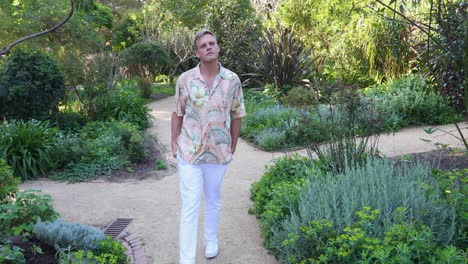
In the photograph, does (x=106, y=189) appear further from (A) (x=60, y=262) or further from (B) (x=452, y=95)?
(B) (x=452, y=95)

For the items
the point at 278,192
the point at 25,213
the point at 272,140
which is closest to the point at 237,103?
the point at 278,192

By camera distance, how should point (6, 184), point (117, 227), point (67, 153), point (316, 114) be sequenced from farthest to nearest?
point (316, 114) < point (67, 153) < point (117, 227) < point (6, 184)

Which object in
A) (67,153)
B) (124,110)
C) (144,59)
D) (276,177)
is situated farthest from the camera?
(144,59)

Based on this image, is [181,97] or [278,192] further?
[278,192]

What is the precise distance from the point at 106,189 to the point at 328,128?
9.73ft

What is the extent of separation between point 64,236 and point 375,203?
2.46 m

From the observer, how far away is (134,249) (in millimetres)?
4395

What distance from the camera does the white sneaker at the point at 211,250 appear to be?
4102 millimetres

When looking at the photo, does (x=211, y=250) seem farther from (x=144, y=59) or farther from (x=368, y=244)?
(x=144, y=59)

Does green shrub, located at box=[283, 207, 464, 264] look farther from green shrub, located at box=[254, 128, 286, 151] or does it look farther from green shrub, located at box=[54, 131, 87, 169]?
green shrub, located at box=[254, 128, 286, 151]

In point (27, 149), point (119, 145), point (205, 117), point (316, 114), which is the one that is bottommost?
point (119, 145)

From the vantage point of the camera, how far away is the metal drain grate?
479 cm

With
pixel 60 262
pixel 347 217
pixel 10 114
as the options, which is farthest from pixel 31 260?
pixel 10 114

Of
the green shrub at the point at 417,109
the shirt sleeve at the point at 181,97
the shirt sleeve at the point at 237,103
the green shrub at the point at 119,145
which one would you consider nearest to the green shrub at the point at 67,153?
the green shrub at the point at 119,145
